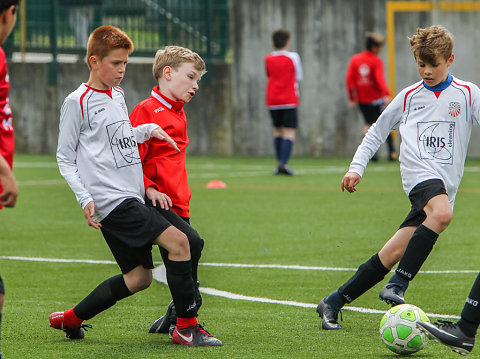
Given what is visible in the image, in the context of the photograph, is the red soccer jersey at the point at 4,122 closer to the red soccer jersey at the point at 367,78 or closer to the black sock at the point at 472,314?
the black sock at the point at 472,314

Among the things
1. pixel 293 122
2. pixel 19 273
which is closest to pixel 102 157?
pixel 19 273

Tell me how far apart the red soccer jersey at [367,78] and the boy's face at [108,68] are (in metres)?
12.4

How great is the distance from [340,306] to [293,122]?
33.9 ft

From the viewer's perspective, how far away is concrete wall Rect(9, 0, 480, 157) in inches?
737

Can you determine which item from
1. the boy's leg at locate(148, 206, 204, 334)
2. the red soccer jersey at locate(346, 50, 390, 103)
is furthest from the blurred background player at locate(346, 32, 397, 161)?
the boy's leg at locate(148, 206, 204, 334)

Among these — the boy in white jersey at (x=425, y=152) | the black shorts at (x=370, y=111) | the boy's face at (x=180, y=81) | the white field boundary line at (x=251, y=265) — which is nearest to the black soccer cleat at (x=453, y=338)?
the boy in white jersey at (x=425, y=152)

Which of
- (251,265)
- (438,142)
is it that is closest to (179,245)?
(438,142)

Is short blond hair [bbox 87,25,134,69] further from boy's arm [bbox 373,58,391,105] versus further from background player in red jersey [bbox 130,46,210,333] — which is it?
boy's arm [bbox 373,58,391,105]

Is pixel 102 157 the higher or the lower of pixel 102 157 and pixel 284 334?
the higher

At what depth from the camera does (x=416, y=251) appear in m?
5.20

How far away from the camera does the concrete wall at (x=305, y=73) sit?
1872cm

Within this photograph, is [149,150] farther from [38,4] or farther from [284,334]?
[38,4]

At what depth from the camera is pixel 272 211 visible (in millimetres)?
10906

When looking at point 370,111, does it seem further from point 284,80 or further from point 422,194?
point 422,194
